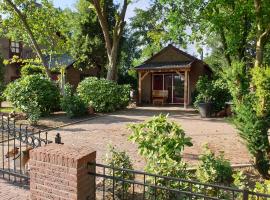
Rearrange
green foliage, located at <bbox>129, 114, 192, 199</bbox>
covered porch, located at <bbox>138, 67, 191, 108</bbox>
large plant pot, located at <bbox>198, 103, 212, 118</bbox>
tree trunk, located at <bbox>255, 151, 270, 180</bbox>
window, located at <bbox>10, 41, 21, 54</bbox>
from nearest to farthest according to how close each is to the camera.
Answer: green foliage, located at <bbox>129, 114, 192, 199</bbox> < tree trunk, located at <bbox>255, 151, 270, 180</bbox> < large plant pot, located at <bbox>198, 103, 212, 118</bbox> < covered porch, located at <bbox>138, 67, 191, 108</bbox> < window, located at <bbox>10, 41, 21, 54</bbox>

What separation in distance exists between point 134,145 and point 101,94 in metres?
9.33

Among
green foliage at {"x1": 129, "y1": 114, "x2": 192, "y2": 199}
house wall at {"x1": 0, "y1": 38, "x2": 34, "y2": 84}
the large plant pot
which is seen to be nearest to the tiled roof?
the large plant pot

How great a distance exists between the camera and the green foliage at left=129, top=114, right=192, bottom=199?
5461 mm

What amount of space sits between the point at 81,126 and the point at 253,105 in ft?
29.4

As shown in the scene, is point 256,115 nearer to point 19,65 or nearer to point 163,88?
point 163,88

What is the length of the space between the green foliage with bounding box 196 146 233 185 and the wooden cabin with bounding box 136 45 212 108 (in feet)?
61.6

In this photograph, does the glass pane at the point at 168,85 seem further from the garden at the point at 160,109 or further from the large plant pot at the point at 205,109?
the large plant pot at the point at 205,109

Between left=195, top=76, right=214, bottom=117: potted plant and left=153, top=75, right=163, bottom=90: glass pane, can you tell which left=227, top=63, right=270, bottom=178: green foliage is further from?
left=153, top=75, right=163, bottom=90: glass pane

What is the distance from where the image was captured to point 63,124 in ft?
48.9

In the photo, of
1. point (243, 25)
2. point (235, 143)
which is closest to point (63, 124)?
point (235, 143)

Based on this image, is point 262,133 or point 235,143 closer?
point 262,133

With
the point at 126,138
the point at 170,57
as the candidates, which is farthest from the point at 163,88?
the point at 126,138

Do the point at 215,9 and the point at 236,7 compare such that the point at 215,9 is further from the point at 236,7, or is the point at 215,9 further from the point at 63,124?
the point at 63,124

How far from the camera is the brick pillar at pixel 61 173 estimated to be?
16.0 feet
